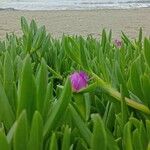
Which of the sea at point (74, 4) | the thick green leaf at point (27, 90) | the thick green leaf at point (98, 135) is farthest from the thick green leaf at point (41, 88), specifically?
the sea at point (74, 4)

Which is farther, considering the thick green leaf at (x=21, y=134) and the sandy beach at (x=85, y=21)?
the sandy beach at (x=85, y=21)

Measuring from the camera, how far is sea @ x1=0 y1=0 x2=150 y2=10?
10.1 metres

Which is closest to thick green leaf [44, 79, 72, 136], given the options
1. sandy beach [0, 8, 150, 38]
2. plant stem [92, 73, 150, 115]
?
plant stem [92, 73, 150, 115]

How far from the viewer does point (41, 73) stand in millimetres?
583

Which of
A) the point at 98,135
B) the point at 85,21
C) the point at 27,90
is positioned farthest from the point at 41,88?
the point at 85,21

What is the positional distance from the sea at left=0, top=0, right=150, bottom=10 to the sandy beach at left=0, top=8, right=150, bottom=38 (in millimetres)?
758

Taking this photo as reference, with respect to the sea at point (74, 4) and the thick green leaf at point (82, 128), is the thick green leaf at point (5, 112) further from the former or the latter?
the sea at point (74, 4)

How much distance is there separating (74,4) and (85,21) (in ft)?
10.2

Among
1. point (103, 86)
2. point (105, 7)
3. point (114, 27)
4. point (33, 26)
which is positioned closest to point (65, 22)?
point (114, 27)

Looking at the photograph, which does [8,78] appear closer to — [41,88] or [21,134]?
[41,88]

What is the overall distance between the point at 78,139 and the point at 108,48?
0.64 m

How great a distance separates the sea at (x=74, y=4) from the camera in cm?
1011

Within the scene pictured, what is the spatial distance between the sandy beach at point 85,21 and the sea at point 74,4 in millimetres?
758

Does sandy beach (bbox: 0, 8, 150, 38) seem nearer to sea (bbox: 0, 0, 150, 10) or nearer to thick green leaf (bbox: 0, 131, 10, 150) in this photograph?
sea (bbox: 0, 0, 150, 10)
